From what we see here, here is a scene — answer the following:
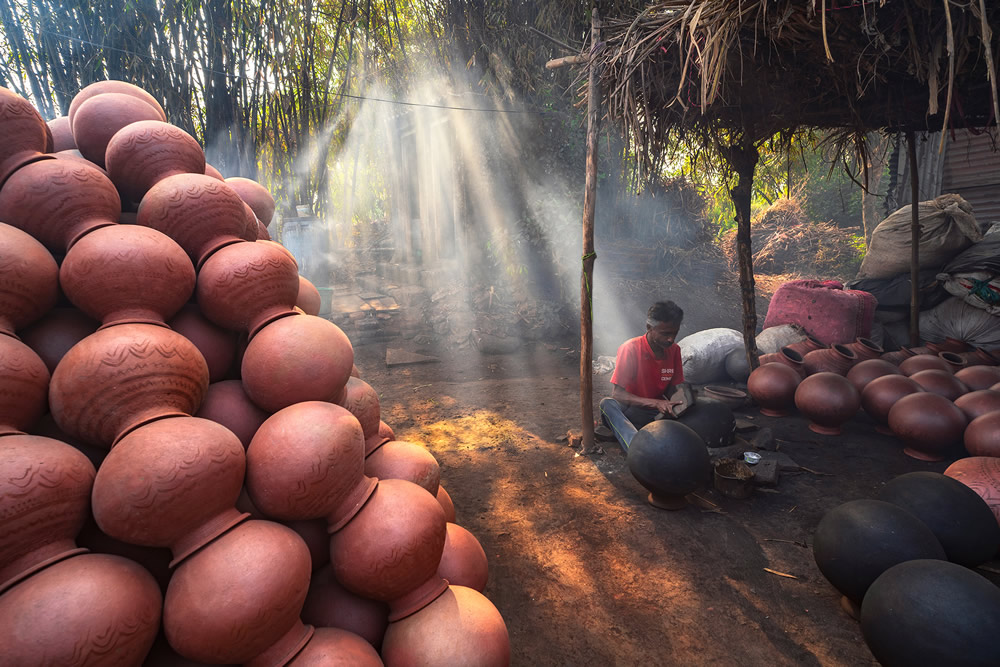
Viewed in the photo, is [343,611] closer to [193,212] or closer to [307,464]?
[307,464]

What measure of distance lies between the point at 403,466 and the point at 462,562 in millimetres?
464

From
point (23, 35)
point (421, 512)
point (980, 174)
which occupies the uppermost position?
point (23, 35)

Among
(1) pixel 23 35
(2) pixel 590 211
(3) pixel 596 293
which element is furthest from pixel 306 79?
(3) pixel 596 293

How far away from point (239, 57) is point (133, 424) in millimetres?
6415

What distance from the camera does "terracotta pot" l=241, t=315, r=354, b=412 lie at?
5.61 ft

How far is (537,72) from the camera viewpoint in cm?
905

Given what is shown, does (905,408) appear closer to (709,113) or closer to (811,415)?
(811,415)

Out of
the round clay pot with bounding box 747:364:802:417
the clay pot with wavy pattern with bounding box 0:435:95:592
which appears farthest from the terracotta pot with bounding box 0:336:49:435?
the round clay pot with bounding box 747:364:802:417

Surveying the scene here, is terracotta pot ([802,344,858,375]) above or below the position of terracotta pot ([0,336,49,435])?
below

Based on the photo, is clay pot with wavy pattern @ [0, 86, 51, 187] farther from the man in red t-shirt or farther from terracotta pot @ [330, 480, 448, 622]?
the man in red t-shirt

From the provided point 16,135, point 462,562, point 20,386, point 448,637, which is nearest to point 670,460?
point 462,562

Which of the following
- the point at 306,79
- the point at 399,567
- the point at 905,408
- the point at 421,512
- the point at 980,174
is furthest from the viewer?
the point at 980,174

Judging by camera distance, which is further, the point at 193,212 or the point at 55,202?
the point at 193,212

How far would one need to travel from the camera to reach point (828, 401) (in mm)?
4379
